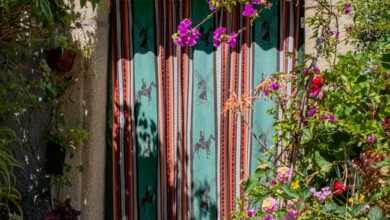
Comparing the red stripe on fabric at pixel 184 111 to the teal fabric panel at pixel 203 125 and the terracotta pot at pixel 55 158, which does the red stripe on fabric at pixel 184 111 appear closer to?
the teal fabric panel at pixel 203 125

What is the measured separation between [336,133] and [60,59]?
2.29 meters

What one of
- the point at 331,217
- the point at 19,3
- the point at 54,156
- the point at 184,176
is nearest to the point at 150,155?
the point at 184,176

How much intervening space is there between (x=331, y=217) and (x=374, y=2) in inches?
53.8

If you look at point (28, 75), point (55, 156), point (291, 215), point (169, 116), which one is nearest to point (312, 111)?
point (291, 215)

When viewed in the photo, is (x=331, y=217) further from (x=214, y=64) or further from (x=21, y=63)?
(x=21, y=63)

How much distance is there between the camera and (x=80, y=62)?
5191 mm

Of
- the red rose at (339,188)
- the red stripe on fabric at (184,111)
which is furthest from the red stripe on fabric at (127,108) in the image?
the red rose at (339,188)

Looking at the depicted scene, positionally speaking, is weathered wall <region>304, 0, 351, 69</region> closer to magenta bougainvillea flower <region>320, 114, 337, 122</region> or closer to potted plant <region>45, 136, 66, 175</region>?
magenta bougainvillea flower <region>320, 114, 337, 122</region>

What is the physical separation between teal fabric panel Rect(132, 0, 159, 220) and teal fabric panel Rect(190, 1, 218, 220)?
0.32 meters

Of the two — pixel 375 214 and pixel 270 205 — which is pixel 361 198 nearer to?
pixel 375 214

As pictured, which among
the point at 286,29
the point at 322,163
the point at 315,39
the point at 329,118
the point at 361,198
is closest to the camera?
the point at 361,198

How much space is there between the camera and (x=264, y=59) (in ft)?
15.8

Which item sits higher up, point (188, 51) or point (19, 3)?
→ point (19, 3)

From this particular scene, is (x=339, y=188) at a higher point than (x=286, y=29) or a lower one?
lower
